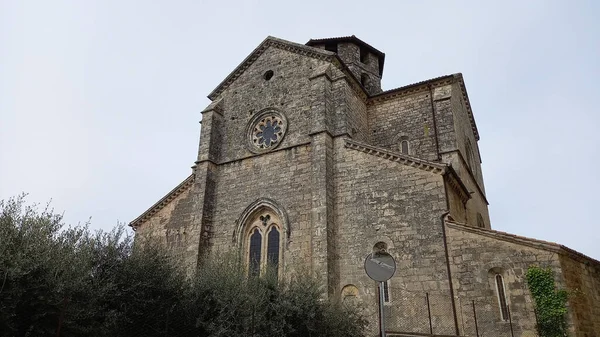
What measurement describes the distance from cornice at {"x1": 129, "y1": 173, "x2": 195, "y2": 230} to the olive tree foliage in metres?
7.25

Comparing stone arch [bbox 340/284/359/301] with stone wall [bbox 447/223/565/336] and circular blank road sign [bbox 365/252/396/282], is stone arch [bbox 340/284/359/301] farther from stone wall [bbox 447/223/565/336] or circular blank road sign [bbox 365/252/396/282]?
circular blank road sign [bbox 365/252/396/282]

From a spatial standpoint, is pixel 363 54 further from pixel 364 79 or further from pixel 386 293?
pixel 386 293

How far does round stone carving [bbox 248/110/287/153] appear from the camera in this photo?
19.5 meters

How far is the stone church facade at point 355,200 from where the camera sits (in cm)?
Result: 1326

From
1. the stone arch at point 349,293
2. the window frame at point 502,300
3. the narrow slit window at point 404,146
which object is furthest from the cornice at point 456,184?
the stone arch at point 349,293

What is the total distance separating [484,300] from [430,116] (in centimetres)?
987

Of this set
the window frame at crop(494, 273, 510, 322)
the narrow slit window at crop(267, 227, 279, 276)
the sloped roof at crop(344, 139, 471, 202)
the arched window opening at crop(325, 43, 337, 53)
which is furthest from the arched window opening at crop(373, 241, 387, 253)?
the arched window opening at crop(325, 43, 337, 53)

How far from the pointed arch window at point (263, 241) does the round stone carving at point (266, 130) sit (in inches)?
124

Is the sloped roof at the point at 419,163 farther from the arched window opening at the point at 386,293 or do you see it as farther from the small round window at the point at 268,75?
the small round window at the point at 268,75

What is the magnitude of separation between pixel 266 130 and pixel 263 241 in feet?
16.7

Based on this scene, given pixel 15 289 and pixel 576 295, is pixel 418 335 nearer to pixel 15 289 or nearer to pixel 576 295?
pixel 576 295

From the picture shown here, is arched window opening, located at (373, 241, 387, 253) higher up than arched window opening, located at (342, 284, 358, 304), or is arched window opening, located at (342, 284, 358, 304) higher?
arched window opening, located at (373, 241, 387, 253)

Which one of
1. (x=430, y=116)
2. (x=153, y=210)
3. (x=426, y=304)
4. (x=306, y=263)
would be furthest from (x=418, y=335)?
(x=153, y=210)

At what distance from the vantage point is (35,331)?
350 inches
